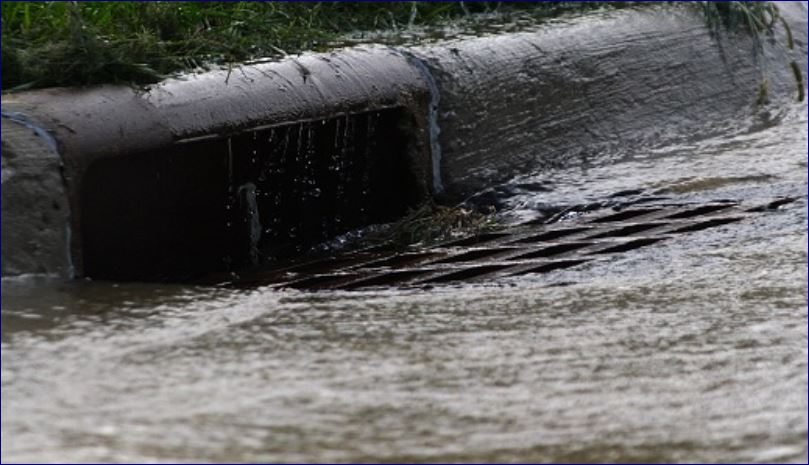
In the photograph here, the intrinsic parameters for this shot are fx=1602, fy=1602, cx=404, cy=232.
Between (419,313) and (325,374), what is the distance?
2.03 feet

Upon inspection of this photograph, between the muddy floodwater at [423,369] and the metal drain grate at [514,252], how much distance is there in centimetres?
21

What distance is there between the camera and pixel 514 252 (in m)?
4.60

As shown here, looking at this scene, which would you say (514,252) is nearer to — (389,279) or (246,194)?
(389,279)

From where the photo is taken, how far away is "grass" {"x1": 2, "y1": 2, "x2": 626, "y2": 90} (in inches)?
167

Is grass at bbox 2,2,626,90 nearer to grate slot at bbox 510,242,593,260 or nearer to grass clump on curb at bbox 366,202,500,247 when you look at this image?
grass clump on curb at bbox 366,202,500,247

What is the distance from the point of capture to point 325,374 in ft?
9.80

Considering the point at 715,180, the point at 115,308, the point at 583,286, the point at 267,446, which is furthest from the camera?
the point at 715,180

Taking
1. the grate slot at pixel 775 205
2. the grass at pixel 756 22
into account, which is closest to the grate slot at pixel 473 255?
the grate slot at pixel 775 205

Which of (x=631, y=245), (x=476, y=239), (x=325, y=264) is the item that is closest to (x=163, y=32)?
(x=325, y=264)

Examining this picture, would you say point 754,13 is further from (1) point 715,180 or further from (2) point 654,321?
(2) point 654,321

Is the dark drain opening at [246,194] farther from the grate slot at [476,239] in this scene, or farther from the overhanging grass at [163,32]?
the grate slot at [476,239]

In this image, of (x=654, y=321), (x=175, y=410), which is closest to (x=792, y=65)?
(x=654, y=321)

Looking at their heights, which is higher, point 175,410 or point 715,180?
point 175,410

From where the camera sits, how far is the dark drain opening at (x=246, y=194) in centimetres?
419
